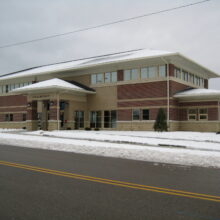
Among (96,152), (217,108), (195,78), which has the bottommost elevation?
(96,152)

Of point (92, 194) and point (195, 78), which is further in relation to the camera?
point (195, 78)

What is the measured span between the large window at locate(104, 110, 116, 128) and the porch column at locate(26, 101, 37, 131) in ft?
27.9

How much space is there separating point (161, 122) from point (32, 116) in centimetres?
1562

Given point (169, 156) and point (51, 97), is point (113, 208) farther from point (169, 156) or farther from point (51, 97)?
point (51, 97)

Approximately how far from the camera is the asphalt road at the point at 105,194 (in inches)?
183

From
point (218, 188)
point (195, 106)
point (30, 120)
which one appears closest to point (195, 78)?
point (195, 106)

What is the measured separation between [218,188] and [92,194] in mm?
3142

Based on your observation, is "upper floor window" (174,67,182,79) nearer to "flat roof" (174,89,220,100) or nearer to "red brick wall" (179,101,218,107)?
"flat roof" (174,89,220,100)

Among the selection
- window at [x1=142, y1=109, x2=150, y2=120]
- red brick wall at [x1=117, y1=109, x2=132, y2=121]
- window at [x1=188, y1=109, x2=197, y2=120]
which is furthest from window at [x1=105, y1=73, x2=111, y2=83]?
window at [x1=188, y1=109, x2=197, y2=120]

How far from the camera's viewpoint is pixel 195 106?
1101 inches

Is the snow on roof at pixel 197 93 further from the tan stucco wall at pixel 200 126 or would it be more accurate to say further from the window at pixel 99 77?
the window at pixel 99 77

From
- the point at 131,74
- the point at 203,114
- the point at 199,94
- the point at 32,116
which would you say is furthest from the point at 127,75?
the point at 32,116

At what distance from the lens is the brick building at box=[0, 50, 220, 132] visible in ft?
89.8

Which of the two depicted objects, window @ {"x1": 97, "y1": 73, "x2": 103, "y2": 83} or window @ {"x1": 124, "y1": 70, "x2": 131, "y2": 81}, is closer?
window @ {"x1": 124, "y1": 70, "x2": 131, "y2": 81}
